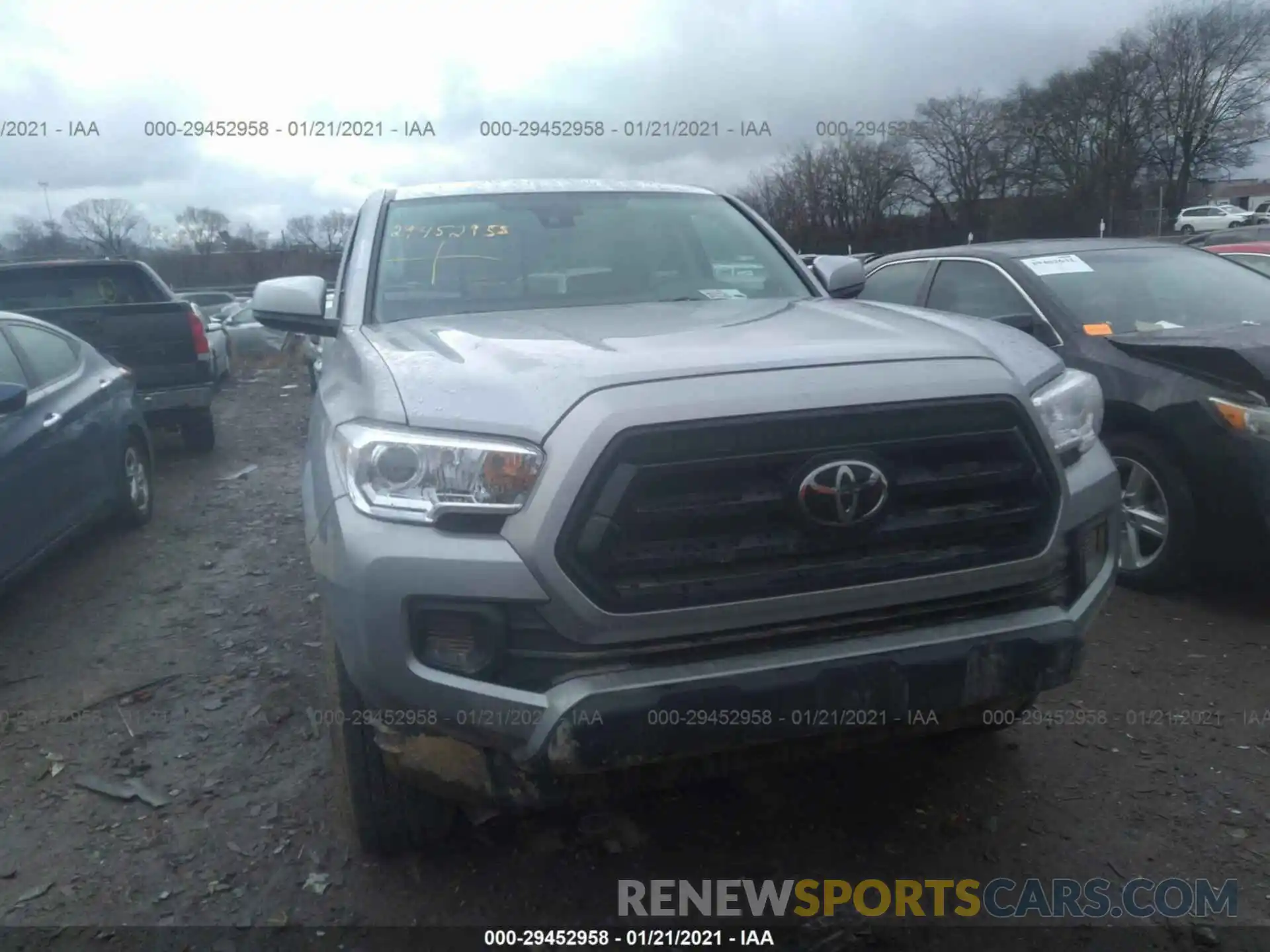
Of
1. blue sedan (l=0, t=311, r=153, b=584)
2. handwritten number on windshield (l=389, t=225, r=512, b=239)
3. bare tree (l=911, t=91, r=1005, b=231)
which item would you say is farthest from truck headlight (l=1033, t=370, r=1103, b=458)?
bare tree (l=911, t=91, r=1005, b=231)

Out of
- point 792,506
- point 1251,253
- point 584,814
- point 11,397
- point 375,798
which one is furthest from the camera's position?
point 1251,253

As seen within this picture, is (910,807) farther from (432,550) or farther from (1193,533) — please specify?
(1193,533)

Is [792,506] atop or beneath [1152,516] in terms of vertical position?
atop

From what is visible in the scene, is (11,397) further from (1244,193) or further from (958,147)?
(1244,193)

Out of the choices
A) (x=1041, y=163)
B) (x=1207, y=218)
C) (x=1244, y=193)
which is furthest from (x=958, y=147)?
(x=1244, y=193)

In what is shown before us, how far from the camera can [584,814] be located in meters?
2.89

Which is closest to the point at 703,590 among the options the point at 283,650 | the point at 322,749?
the point at 322,749

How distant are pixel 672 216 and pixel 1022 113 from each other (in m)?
39.4

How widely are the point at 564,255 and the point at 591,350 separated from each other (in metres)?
1.31

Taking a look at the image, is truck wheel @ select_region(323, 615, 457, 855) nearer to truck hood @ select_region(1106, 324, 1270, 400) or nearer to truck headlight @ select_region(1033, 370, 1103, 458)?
truck headlight @ select_region(1033, 370, 1103, 458)

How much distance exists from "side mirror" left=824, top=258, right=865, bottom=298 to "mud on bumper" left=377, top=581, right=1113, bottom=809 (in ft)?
5.66

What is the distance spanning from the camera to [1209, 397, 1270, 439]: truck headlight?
12.6 ft

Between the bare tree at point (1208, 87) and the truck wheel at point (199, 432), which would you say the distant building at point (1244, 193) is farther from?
the truck wheel at point (199, 432)

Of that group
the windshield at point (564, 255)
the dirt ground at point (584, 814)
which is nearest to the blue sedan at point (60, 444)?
the dirt ground at point (584, 814)
